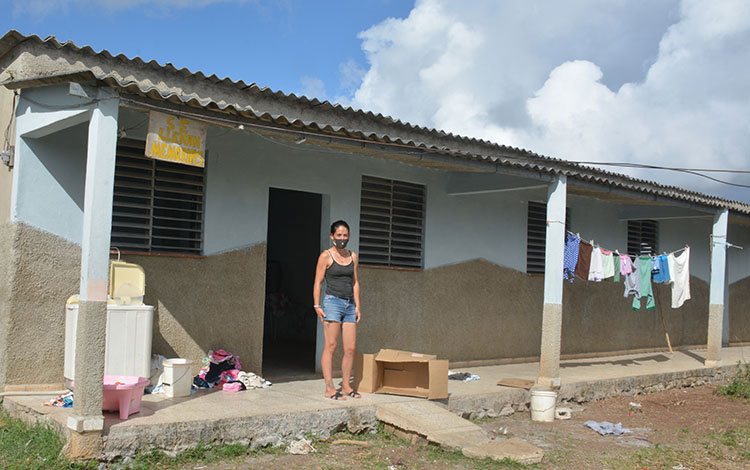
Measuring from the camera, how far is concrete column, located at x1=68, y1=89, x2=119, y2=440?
5.28 metres

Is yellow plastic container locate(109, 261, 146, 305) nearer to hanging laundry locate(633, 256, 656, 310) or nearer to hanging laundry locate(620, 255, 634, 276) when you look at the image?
hanging laundry locate(620, 255, 634, 276)

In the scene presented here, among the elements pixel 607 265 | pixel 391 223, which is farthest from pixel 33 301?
pixel 607 265

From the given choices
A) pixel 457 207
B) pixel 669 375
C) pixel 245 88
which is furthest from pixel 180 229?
pixel 669 375

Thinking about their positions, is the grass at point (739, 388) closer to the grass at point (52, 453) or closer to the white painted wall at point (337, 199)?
the white painted wall at point (337, 199)

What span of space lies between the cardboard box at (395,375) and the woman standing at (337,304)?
0.35m

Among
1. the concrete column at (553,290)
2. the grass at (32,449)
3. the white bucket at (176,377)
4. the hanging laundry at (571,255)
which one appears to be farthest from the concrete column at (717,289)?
the grass at (32,449)

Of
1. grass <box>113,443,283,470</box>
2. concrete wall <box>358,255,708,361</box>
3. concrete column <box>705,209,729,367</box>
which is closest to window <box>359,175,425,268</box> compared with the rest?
concrete wall <box>358,255,708,361</box>

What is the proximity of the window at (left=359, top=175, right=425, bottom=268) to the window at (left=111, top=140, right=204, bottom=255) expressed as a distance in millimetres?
2428

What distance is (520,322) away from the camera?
435 inches

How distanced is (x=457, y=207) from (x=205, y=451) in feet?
18.8

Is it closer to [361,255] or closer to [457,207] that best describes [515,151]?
[457,207]

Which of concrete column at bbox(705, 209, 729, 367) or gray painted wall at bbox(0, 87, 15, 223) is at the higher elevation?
gray painted wall at bbox(0, 87, 15, 223)

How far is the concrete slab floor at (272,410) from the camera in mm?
5535

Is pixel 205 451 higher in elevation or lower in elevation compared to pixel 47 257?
lower
